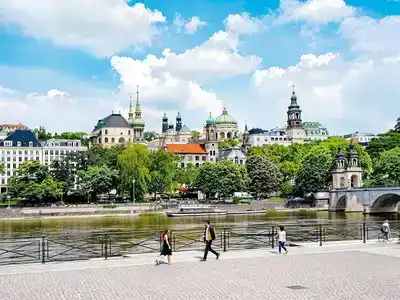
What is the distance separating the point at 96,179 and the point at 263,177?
38029mm

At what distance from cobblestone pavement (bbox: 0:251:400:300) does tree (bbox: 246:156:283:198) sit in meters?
95.8

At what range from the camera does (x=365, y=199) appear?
9012cm

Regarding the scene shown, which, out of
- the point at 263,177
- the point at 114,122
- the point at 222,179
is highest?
the point at 114,122

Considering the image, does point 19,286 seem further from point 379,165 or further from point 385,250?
point 379,165

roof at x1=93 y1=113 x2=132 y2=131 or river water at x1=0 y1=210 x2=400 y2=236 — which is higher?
roof at x1=93 y1=113 x2=132 y2=131

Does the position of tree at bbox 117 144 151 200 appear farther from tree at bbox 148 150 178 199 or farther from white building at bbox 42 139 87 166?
white building at bbox 42 139 87 166

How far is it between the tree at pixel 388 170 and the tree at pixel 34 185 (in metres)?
58.3

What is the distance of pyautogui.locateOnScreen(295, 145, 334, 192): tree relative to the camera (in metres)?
109

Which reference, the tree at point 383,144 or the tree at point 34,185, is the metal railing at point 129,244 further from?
the tree at point 383,144

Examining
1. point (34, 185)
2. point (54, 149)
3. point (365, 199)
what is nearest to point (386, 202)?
point (365, 199)

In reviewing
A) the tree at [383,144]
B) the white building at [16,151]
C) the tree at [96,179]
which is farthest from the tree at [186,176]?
the tree at [383,144]

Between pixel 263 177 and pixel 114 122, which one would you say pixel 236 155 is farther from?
pixel 114 122

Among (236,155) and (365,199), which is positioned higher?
(236,155)

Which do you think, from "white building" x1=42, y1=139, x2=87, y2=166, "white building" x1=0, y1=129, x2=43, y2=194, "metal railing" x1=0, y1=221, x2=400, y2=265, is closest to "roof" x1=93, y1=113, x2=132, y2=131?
"white building" x1=42, y1=139, x2=87, y2=166
